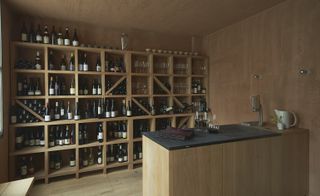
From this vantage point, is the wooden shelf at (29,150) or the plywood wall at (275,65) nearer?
the plywood wall at (275,65)

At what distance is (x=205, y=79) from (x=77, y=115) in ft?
7.86

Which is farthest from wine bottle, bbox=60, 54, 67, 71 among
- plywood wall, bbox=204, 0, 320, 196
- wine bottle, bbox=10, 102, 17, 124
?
plywood wall, bbox=204, 0, 320, 196

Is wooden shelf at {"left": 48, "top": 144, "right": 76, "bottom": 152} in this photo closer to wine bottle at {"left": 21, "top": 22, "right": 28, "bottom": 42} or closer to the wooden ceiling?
wine bottle at {"left": 21, "top": 22, "right": 28, "bottom": 42}

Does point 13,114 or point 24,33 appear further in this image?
point 24,33

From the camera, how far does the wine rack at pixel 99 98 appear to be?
2709 millimetres

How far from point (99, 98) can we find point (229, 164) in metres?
2.19

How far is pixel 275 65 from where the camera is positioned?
247cm

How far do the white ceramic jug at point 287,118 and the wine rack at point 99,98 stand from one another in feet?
4.78

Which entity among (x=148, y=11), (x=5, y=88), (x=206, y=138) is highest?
(x=148, y=11)

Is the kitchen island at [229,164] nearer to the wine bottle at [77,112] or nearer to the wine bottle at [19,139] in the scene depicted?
the wine bottle at [77,112]

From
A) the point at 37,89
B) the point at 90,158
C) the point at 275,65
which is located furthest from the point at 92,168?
the point at 275,65

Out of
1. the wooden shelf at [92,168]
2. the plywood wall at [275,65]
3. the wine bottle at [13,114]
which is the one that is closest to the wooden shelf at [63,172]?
the wooden shelf at [92,168]

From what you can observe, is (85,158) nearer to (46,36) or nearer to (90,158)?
(90,158)

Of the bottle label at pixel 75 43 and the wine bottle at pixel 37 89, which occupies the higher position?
the bottle label at pixel 75 43
